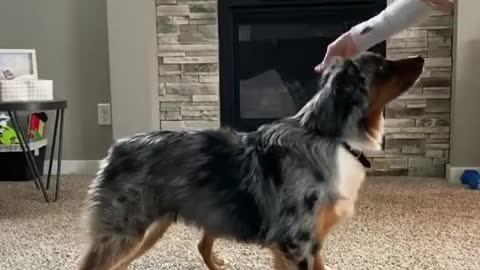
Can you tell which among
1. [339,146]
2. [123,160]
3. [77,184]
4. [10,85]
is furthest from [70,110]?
[339,146]

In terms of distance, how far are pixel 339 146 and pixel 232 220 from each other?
13.1 inches

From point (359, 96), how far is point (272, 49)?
186 centimetres

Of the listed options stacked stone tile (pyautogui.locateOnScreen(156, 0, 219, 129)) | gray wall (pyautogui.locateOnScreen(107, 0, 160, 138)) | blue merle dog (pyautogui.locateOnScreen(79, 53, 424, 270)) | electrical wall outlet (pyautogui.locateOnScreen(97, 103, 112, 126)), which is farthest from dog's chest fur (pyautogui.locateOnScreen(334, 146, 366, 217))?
electrical wall outlet (pyautogui.locateOnScreen(97, 103, 112, 126))

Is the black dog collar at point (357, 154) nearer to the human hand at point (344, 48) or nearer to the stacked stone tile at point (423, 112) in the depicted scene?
the human hand at point (344, 48)

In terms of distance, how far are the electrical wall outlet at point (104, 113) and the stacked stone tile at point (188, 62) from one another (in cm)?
33

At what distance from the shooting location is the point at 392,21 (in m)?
1.83

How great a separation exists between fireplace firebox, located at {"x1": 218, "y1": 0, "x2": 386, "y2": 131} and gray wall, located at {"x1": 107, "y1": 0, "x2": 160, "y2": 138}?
39 centimetres

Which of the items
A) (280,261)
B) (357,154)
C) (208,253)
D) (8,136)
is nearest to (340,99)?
(357,154)

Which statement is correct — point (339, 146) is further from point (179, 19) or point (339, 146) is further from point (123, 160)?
point (179, 19)

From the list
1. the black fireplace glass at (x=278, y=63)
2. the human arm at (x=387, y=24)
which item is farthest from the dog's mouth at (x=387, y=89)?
the black fireplace glass at (x=278, y=63)

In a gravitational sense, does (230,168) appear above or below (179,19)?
below

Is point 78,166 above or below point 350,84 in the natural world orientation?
below

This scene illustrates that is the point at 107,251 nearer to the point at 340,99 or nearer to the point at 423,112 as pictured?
the point at 340,99

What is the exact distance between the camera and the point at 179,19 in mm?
3225
